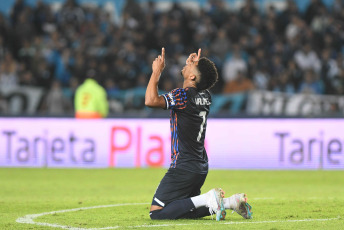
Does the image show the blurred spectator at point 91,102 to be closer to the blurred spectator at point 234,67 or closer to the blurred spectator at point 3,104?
the blurred spectator at point 3,104

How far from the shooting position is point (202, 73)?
721cm

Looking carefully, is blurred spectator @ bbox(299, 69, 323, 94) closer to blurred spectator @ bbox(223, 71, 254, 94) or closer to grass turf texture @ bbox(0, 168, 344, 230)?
blurred spectator @ bbox(223, 71, 254, 94)

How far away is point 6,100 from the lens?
1853 centimetres

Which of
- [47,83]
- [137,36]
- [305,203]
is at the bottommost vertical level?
[305,203]

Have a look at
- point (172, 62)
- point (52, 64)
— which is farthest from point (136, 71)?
point (52, 64)

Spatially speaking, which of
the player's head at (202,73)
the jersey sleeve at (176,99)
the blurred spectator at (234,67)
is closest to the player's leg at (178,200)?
the jersey sleeve at (176,99)

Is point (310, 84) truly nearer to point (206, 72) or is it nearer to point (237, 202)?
point (206, 72)

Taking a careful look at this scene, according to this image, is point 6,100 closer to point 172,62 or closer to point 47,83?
point 47,83

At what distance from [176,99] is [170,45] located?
13038mm

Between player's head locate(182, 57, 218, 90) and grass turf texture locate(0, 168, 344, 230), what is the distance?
1.39m

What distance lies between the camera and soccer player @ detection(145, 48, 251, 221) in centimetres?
704

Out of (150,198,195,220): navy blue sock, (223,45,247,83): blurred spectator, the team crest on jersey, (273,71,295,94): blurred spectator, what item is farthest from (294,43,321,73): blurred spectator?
(150,198,195,220): navy blue sock

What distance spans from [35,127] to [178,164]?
Result: 9.52m

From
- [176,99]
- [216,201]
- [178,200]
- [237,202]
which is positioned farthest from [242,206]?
[176,99]
